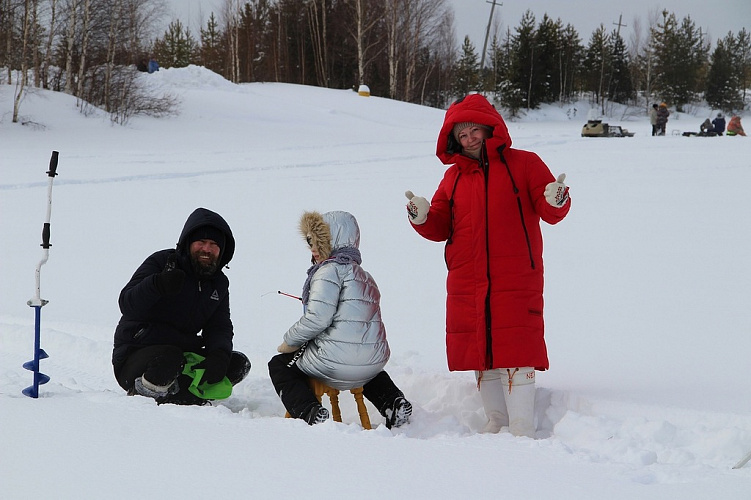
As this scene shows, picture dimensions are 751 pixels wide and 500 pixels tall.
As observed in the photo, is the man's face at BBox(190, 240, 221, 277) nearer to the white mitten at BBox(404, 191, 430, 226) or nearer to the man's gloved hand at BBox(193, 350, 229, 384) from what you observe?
the man's gloved hand at BBox(193, 350, 229, 384)

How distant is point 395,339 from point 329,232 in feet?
5.16

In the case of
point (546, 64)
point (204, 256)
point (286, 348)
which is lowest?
point (286, 348)

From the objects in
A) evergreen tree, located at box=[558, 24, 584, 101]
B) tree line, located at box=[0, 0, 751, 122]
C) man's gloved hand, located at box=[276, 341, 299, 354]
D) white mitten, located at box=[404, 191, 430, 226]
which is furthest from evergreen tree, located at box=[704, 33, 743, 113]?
man's gloved hand, located at box=[276, 341, 299, 354]

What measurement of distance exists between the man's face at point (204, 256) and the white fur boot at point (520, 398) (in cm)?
152

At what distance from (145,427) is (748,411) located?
2602mm

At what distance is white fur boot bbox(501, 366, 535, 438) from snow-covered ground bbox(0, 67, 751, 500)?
0.16 metres

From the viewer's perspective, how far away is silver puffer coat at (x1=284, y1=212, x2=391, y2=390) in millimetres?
3307

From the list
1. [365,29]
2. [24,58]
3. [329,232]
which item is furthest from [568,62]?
[329,232]

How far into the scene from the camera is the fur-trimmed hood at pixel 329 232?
3355 millimetres

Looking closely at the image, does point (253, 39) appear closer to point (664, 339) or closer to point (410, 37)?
point (410, 37)

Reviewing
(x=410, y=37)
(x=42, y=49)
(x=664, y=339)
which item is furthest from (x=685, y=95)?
(x=664, y=339)

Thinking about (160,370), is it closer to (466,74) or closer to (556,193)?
(556,193)

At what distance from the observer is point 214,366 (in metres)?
3.63

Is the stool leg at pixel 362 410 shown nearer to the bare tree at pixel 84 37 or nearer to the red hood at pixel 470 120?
the red hood at pixel 470 120
